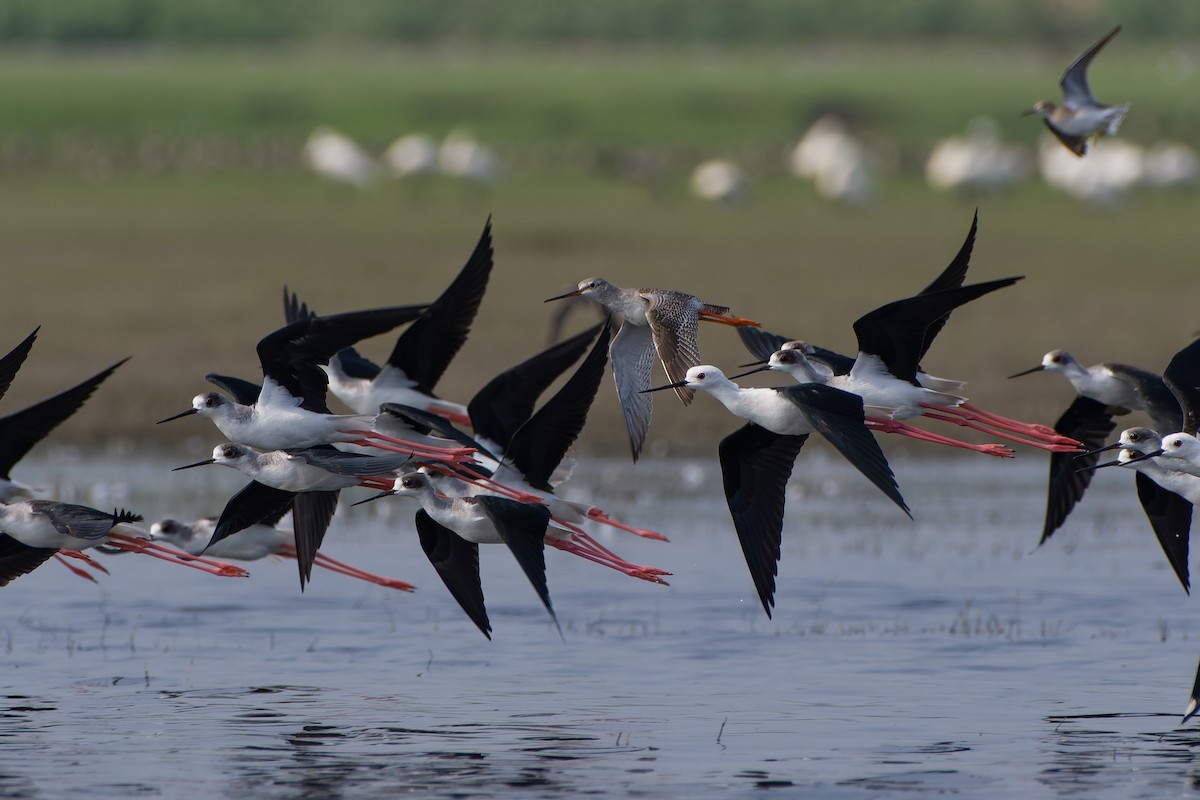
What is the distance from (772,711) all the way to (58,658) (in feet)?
14.6

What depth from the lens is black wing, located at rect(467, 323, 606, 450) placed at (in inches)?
483

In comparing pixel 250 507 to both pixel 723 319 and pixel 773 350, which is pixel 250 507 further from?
pixel 773 350

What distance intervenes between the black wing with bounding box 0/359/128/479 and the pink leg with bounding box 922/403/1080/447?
14.9 ft

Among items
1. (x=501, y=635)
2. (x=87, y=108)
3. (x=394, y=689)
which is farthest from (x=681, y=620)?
(x=87, y=108)

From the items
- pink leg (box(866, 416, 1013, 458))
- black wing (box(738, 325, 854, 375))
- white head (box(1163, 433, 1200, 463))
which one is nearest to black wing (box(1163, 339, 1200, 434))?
white head (box(1163, 433, 1200, 463))

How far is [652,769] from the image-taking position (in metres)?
10.2

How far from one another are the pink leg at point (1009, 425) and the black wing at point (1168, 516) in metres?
0.51

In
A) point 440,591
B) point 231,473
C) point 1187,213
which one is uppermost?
point 1187,213

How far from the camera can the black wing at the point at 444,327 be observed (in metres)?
11.9

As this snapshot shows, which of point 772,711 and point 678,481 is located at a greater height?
point 678,481

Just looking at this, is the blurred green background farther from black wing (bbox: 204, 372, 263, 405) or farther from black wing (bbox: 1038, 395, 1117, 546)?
black wing (bbox: 204, 372, 263, 405)

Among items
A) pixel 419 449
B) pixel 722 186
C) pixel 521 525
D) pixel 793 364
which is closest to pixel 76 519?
pixel 419 449

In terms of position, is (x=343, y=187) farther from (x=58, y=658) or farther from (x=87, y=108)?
(x=58, y=658)

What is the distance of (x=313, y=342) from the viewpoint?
1102cm
